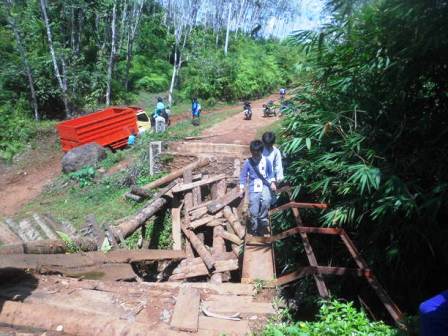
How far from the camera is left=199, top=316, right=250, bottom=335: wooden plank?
3.93 m

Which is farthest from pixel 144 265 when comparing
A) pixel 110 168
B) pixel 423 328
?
pixel 110 168

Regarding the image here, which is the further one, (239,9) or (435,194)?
(239,9)

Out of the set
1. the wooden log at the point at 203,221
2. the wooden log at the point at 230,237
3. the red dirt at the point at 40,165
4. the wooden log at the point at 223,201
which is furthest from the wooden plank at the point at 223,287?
the red dirt at the point at 40,165

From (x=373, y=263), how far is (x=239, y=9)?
40524mm

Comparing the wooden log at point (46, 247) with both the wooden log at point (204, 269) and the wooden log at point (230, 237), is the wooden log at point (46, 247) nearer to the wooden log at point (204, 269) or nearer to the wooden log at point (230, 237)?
the wooden log at point (204, 269)

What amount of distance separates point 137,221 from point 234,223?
1.88 meters

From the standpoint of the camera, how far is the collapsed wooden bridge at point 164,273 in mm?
4020

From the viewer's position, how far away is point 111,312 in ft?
13.6

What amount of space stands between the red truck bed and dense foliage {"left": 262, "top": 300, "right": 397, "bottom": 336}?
13.1 metres

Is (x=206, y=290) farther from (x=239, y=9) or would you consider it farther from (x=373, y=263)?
(x=239, y=9)

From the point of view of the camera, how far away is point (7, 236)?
23.3 ft

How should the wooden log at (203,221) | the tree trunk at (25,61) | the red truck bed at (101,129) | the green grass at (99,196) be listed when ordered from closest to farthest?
the wooden log at (203,221), the green grass at (99,196), the red truck bed at (101,129), the tree trunk at (25,61)

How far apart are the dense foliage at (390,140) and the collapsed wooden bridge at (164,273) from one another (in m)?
0.53

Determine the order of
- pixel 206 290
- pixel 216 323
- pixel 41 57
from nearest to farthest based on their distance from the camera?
pixel 216 323 → pixel 206 290 → pixel 41 57
